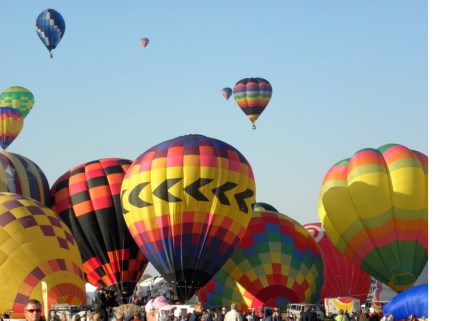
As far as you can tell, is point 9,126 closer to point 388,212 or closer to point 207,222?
point 207,222

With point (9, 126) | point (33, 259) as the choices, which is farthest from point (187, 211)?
point (9, 126)

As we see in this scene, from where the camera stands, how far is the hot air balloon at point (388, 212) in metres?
23.6

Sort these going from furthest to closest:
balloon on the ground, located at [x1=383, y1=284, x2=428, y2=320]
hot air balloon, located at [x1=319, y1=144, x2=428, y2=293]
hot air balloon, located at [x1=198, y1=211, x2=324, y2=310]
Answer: hot air balloon, located at [x1=319, y1=144, x2=428, y2=293] → hot air balloon, located at [x1=198, y1=211, x2=324, y2=310] → balloon on the ground, located at [x1=383, y1=284, x2=428, y2=320]

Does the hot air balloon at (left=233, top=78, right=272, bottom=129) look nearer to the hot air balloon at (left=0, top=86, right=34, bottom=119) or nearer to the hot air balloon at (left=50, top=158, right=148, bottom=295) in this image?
the hot air balloon at (left=0, top=86, right=34, bottom=119)

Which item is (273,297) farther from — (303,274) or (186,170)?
(186,170)

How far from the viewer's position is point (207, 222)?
70.6 ft

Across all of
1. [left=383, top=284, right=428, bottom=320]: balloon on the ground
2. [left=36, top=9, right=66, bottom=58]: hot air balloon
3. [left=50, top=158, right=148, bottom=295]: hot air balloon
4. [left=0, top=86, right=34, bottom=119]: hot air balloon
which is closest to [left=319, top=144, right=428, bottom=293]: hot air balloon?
[left=383, top=284, right=428, bottom=320]: balloon on the ground

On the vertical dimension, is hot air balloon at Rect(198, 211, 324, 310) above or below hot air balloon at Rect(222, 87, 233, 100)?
below

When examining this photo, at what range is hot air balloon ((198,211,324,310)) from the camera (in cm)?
2262

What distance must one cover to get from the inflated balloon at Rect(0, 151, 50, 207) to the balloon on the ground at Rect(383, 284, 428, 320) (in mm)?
10261

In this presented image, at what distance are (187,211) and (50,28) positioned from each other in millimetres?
19908

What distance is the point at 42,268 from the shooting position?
60.0ft

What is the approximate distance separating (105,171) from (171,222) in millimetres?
4091
